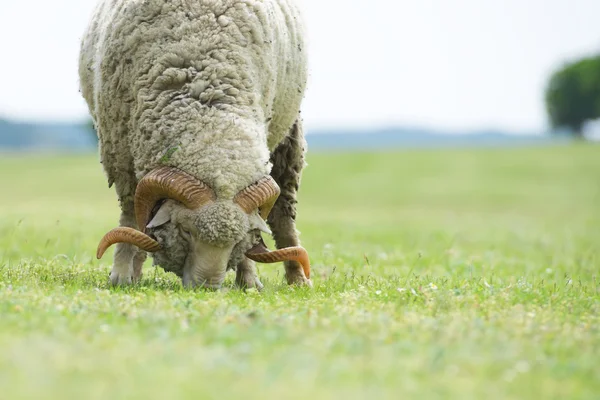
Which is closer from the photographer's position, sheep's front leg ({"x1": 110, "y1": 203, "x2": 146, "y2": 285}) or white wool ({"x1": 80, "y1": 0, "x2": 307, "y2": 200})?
white wool ({"x1": 80, "y1": 0, "x2": 307, "y2": 200})

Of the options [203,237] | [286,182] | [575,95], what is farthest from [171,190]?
[575,95]

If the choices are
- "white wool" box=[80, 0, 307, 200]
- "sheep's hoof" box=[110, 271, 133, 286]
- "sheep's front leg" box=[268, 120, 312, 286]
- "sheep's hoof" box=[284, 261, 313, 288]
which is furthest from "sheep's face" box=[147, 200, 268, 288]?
"sheep's front leg" box=[268, 120, 312, 286]

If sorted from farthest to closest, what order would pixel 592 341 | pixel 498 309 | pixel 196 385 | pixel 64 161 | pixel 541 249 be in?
pixel 64 161 → pixel 541 249 → pixel 498 309 → pixel 592 341 → pixel 196 385

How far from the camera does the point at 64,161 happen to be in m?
57.1

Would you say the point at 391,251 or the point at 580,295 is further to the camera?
the point at 391,251

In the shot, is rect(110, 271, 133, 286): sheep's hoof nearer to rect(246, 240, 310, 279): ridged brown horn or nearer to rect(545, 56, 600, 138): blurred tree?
rect(246, 240, 310, 279): ridged brown horn

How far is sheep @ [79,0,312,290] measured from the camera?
7703 mm

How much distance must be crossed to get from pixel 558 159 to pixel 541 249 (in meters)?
33.4

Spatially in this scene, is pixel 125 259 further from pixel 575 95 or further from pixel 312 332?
pixel 575 95

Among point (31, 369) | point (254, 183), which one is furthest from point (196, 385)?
point (254, 183)

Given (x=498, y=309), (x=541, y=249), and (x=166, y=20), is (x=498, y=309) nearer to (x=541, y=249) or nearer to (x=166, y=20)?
(x=166, y=20)

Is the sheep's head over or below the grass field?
over

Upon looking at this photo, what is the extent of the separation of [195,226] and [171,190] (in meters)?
0.38

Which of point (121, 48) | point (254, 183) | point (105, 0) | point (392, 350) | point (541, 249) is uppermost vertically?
point (105, 0)
